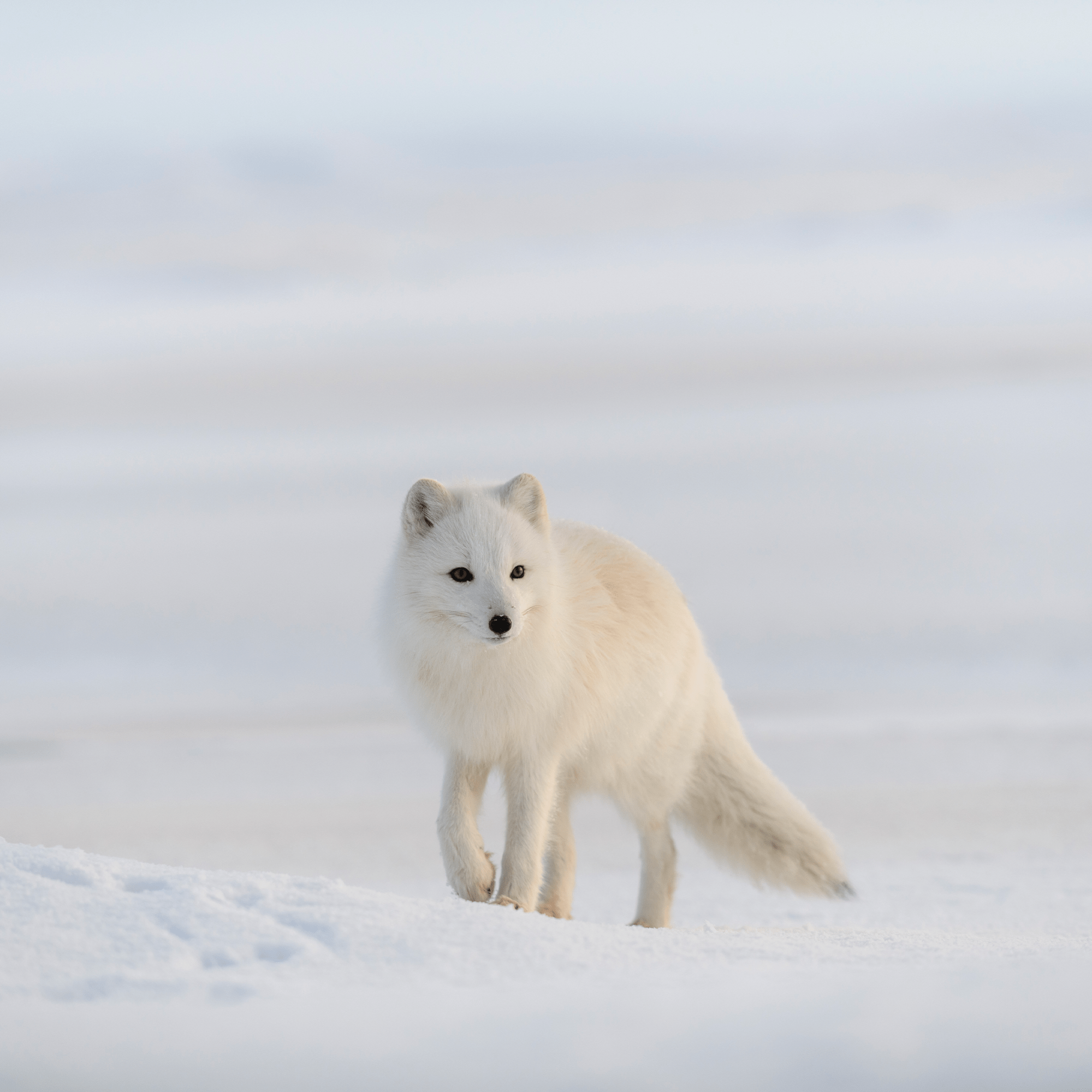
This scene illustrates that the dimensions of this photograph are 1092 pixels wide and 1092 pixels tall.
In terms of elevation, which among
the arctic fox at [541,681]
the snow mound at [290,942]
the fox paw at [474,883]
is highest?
the arctic fox at [541,681]

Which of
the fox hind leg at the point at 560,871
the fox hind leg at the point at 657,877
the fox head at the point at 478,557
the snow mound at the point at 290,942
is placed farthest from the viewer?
the fox hind leg at the point at 657,877

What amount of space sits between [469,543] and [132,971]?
59.0 inches

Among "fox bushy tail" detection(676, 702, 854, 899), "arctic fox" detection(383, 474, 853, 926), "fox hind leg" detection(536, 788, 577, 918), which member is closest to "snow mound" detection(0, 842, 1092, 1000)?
"arctic fox" detection(383, 474, 853, 926)

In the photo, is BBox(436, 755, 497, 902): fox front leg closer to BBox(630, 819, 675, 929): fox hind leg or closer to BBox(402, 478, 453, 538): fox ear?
BBox(402, 478, 453, 538): fox ear

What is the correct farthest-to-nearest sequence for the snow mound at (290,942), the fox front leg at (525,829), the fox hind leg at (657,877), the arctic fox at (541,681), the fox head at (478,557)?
→ 1. the fox hind leg at (657,877)
2. the fox front leg at (525,829)
3. the arctic fox at (541,681)
4. the fox head at (478,557)
5. the snow mound at (290,942)

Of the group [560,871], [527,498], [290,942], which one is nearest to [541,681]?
[527,498]

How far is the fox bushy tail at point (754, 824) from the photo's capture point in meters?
4.38

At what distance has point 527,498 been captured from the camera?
374 centimetres

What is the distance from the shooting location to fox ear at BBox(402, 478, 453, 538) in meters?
3.62

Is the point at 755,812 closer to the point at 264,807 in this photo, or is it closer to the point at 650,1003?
the point at 650,1003

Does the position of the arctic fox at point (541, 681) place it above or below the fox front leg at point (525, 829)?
above

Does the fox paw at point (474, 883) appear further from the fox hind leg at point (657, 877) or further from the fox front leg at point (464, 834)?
the fox hind leg at point (657, 877)

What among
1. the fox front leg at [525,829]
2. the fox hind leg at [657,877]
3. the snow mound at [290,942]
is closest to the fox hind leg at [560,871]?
the fox hind leg at [657,877]

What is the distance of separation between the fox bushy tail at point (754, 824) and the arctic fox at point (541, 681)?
11mm
